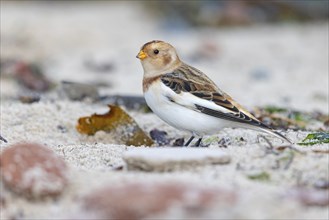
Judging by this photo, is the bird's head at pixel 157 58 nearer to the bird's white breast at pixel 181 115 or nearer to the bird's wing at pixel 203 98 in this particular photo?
the bird's wing at pixel 203 98

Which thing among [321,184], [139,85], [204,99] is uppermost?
[321,184]

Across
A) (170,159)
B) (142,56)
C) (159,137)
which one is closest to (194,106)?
(142,56)

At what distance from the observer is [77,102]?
671cm

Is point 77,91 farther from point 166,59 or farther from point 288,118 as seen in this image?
point 288,118

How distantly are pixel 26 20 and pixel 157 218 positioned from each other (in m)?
9.61

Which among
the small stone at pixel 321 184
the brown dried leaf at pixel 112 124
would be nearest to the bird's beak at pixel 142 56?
the brown dried leaf at pixel 112 124

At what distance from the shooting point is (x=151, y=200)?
3234 millimetres

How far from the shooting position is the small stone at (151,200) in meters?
3.23

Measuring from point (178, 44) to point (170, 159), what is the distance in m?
7.68

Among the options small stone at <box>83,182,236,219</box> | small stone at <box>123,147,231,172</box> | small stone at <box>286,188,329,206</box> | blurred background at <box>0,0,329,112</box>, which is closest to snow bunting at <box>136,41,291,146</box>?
small stone at <box>123,147,231,172</box>

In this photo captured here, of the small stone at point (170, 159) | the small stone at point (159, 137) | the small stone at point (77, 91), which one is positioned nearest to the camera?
the small stone at point (170, 159)

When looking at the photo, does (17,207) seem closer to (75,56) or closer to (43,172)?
(43,172)

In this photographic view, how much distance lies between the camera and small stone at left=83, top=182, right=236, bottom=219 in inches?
127

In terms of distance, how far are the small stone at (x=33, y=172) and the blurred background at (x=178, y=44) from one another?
133 inches
